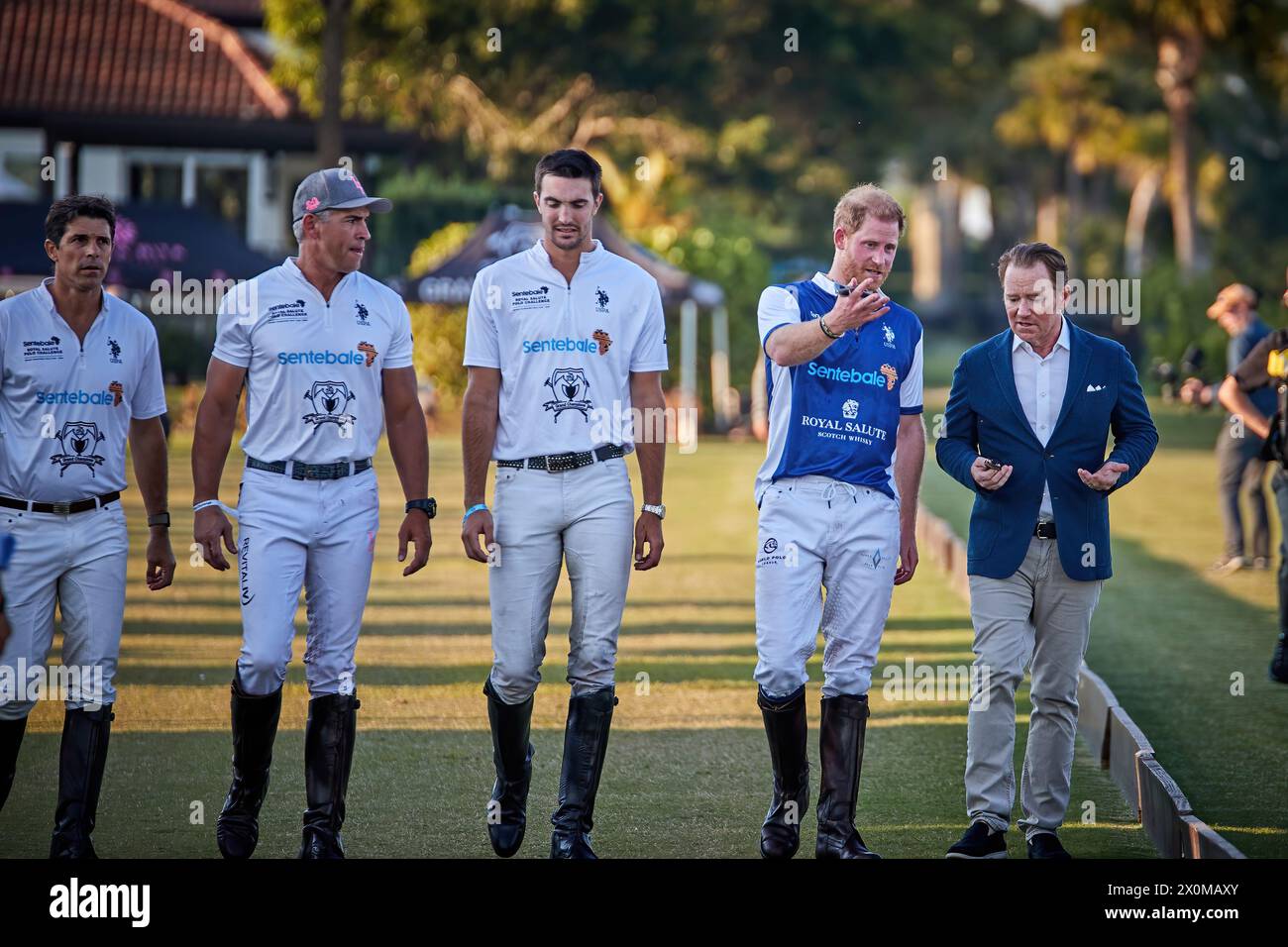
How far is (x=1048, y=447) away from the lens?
6664mm

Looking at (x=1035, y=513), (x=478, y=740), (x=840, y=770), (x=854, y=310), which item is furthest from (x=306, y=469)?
(x=478, y=740)

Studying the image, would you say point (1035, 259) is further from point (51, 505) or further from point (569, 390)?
point (51, 505)

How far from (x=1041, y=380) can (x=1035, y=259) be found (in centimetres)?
45

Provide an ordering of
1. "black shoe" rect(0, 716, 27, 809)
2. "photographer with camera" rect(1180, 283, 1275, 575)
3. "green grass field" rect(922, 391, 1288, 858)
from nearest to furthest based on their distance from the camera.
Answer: "black shoe" rect(0, 716, 27, 809)
"green grass field" rect(922, 391, 1288, 858)
"photographer with camera" rect(1180, 283, 1275, 575)

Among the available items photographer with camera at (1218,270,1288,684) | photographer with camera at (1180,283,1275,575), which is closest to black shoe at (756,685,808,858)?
photographer with camera at (1218,270,1288,684)

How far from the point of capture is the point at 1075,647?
6660 mm

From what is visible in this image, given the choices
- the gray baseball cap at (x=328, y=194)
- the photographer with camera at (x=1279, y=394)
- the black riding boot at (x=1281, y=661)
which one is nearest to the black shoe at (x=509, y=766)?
the gray baseball cap at (x=328, y=194)

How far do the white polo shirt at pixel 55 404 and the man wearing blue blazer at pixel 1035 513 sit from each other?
9.52 ft

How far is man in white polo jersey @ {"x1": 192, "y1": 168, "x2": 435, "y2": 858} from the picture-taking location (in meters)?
6.39

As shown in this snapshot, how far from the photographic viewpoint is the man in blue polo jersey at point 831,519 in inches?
254

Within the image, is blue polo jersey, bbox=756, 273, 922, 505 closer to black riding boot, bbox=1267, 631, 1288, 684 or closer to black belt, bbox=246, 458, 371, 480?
black belt, bbox=246, 458, 371, 480
